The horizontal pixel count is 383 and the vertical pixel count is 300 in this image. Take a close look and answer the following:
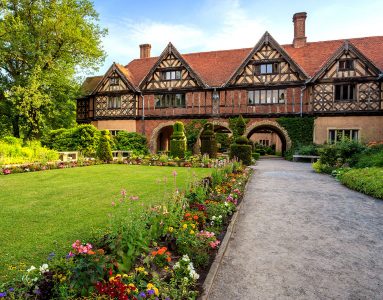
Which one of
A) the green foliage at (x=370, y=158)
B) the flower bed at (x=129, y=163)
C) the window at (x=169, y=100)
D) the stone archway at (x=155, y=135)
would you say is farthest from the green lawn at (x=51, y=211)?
the window at (x=169, y=100)

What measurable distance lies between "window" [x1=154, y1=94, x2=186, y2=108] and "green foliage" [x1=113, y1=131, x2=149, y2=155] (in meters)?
3.77

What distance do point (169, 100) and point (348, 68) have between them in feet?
52.9

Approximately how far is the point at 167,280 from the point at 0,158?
14.4 meters

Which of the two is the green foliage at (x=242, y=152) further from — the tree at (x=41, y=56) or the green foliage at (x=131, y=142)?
the tree at (x=41, y=56)

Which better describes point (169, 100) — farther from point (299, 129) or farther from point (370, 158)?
point (370, 158)

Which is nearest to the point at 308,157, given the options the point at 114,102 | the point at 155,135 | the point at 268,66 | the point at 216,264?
the point at 268,66

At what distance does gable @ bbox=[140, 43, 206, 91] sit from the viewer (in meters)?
27.1

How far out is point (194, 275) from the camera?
3.52 m

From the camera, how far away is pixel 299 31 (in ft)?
93.4

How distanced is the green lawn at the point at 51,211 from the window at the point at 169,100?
17843 mm

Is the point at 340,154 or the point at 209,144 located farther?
the point at 209,144

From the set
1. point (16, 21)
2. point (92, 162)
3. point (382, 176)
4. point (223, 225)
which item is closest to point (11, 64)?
point (16, 21)

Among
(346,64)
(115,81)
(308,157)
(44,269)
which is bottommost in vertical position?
(44,269)

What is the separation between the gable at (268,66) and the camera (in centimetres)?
2445
